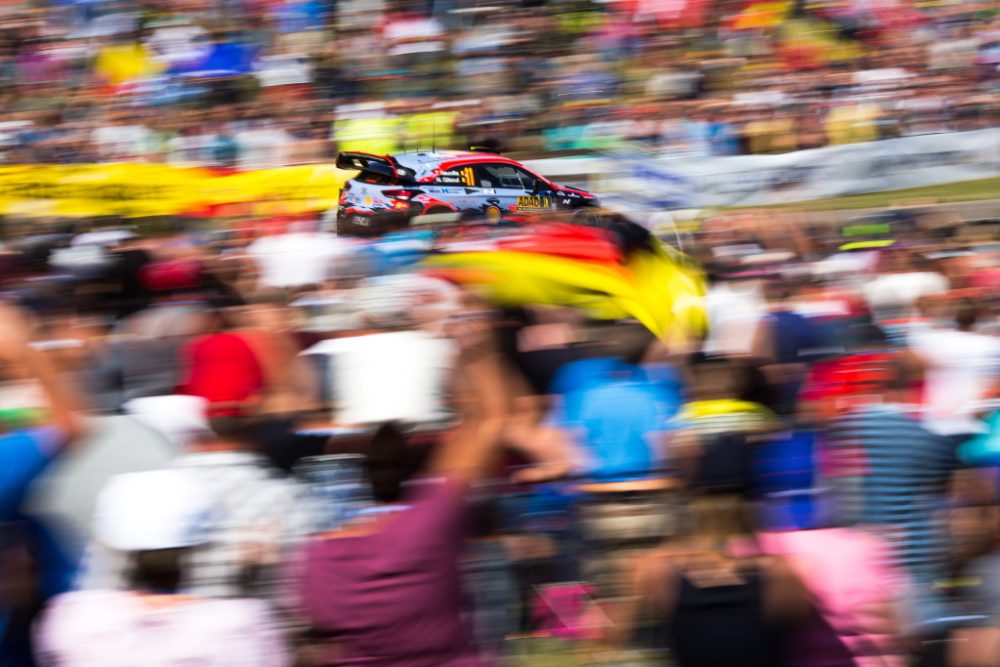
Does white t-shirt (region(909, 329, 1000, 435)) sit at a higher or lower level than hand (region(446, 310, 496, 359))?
lower

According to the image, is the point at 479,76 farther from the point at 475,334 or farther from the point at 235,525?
the point at 235,525

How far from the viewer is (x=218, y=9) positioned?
63.4 ft

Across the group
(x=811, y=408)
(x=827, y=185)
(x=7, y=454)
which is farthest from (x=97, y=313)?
(x=827, y=185)

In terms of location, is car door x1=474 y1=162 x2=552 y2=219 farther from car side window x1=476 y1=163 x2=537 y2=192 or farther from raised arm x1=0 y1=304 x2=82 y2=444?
raised arm x1=0 y1=304 x2=82 y2=444

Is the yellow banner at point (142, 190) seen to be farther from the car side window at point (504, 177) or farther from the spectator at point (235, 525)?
the spectator at point (235, 525)

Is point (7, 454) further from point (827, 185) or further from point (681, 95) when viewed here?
point (681, 95)

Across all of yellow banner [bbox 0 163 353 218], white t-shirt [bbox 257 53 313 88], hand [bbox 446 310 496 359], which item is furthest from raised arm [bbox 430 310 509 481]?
white t-shirt [bbox 257 53 313 88]

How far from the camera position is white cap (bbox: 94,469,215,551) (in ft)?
10.7

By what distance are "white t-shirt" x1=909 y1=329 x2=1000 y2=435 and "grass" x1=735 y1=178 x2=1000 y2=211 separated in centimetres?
862

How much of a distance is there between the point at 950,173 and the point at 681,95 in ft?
11.5

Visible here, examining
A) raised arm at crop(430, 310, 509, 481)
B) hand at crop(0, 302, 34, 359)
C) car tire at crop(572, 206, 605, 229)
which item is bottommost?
car tire at crop(572, 206, 605, 229)

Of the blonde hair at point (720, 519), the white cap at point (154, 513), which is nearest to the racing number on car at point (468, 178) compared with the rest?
the white cap at point (154, 513)

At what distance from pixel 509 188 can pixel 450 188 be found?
75 cm

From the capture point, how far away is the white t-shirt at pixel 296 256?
312 inches
